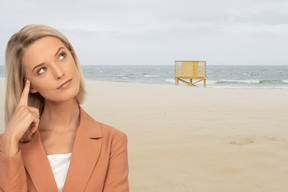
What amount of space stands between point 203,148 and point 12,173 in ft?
10.7

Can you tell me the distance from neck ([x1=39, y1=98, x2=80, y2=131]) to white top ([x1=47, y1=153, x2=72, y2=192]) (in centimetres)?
13

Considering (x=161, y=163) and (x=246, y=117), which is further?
(x=246, y=117)

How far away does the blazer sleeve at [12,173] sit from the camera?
1223mm

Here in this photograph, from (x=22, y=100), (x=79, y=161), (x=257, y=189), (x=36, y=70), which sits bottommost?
(x=257, y=189)

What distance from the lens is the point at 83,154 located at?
54.4 inches

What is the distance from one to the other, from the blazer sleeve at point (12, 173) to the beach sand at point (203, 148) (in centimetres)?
187

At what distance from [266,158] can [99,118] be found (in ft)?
11.3

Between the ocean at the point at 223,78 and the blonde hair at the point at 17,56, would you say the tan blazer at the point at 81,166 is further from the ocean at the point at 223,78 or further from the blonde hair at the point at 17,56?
the ocean at the point at 223,78

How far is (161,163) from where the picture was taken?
363 centimetres

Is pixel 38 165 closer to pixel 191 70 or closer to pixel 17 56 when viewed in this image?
pixel 17 56

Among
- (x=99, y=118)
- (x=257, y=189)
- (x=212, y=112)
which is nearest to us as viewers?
(x=257, y=189)

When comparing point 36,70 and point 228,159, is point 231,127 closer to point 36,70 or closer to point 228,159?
point 228,159

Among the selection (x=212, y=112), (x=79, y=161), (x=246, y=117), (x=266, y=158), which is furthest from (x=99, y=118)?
(x=79, y=161)

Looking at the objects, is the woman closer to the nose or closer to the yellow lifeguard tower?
the nose
